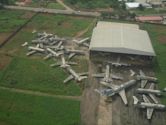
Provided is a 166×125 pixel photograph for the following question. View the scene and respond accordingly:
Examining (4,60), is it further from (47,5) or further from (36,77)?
(47,5)

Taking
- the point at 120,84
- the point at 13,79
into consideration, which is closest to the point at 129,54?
the point at 120,84

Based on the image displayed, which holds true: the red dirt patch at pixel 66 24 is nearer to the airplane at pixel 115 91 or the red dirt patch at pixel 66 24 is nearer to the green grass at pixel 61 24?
the green grass at pixel 61 24

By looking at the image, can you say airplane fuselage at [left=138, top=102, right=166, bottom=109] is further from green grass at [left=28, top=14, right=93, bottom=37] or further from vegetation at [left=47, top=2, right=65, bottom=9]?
vegetation at [left=47, top=2, right=65, bottom=9]

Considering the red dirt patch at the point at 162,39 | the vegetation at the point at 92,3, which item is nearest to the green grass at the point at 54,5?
the vegetation at the point at 92,3

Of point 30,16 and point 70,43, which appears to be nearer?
point 70,43

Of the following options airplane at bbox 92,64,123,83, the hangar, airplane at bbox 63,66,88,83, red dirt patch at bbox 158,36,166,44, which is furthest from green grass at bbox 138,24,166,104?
airplane at bbox 63,66,88,83

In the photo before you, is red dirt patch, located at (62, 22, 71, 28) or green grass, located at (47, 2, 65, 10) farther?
green grass, located at (47, 2, 65, 10)

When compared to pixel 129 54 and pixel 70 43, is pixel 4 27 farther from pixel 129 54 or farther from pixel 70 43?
pixel 129 54
